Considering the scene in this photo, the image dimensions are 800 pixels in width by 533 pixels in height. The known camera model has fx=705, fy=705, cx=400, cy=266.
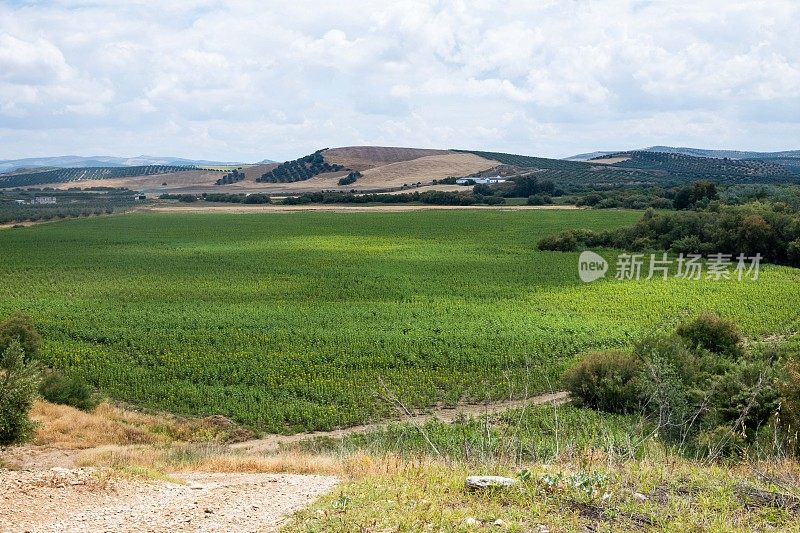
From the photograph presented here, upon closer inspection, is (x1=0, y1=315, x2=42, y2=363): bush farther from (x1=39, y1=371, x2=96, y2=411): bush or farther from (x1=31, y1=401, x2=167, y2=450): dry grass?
(x1=31, y1=401, x2=167, y2=450): dry grass

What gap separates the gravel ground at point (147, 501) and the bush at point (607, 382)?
13.5 metres

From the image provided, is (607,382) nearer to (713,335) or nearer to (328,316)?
(713,335)

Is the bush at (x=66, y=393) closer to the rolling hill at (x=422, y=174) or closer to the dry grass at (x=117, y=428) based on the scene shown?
the dry grass at (x=117, y=428)

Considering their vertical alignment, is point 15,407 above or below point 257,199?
below

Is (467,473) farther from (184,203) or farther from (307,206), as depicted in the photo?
(184,203)

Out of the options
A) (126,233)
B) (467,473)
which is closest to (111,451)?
(467,473)

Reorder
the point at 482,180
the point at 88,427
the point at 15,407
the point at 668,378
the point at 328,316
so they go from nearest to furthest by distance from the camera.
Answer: the point at 15,407 < the point at 668,378 < the point at 88,427 < the point at 328,316 < the point at 482,180

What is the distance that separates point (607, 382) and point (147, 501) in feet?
52.1

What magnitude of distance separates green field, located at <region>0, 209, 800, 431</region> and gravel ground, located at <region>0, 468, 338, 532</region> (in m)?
4.06

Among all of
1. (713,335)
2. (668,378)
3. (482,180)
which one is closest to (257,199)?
(482,180)

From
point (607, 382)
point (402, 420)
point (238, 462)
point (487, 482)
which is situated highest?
point (487, 482)

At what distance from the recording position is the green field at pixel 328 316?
24328mm

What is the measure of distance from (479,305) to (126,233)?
58549mm

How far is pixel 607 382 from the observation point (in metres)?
22.1
